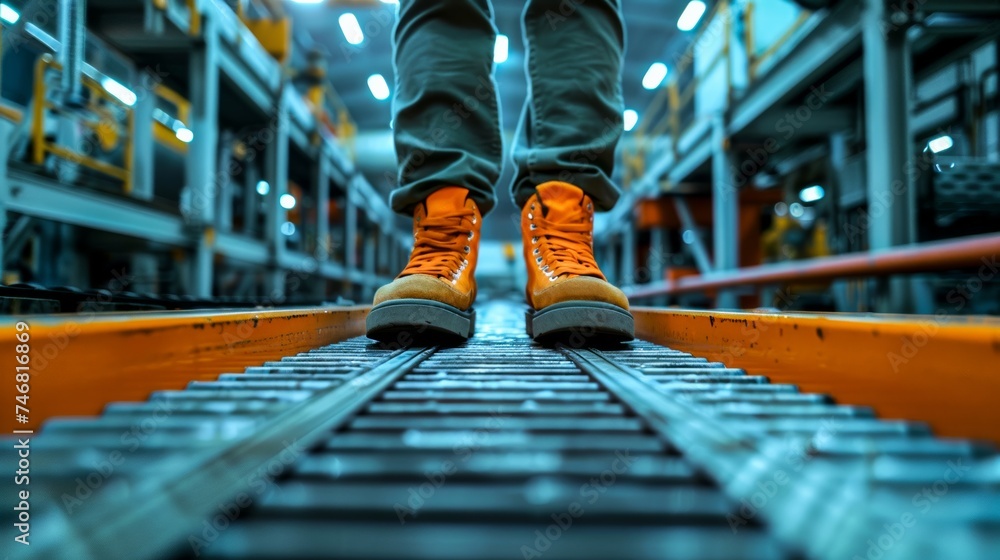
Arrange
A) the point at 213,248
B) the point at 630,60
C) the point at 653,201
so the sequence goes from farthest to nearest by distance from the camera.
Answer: the point at 630,60 < the point at 653,201 < the point at 213,248

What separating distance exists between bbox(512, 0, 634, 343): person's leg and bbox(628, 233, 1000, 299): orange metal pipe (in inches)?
35.5

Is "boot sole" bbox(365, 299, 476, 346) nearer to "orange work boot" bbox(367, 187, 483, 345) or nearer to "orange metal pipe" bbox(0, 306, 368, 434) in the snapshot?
"orange work boot" bbox(367, 187, 483, 345)

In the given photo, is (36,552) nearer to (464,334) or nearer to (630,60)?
(464,334)

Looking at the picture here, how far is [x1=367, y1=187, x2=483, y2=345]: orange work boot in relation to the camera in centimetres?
103

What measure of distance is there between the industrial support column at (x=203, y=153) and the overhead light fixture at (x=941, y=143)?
5388mm

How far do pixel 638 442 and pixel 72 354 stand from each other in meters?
0.60

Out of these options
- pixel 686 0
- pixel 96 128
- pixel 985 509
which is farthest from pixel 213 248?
pixel 686 0

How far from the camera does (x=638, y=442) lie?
1.64ft

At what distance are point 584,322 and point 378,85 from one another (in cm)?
823

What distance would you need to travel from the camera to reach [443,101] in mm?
1209

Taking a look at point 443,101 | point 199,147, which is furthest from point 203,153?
point 443,101

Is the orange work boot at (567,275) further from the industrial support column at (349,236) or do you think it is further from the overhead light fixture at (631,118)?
the overhead light fixture at (631,118)

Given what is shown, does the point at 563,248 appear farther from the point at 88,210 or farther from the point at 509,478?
the point at 88,210

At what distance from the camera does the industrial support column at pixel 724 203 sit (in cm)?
380
